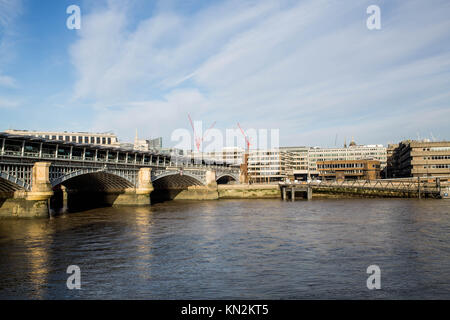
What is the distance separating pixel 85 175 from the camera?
66.1 metres

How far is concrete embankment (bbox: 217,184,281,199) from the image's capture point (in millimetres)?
100625

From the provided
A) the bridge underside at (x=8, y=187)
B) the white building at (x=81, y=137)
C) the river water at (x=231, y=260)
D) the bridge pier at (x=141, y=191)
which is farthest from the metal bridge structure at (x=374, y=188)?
the white building at (x=81, y=137)

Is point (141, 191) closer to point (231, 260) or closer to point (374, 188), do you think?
→ point (374, 188)

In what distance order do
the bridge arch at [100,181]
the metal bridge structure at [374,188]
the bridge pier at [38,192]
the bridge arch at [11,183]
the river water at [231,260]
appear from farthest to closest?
1. the metal bridge structure at [374,188]
2. the bridge arch at [100,181]
3. the bridge pier at [38,192]
4. the bridge arch at [11,183]
5. the river water at [231,260]

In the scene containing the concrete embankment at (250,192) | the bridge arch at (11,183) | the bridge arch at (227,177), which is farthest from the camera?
the bridge arch at (227,177)

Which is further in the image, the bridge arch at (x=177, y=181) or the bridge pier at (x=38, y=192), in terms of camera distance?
the bridge arch at (x=177, y=181)

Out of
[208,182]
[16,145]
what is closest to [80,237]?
[16,145]

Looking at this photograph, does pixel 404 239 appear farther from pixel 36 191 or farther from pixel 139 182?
pixel 139 182

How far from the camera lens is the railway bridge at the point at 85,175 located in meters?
49.6

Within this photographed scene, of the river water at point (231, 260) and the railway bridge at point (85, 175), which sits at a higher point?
the railway bridge at point (85, 175)

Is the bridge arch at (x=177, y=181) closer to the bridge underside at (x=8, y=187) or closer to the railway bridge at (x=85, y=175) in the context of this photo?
the railway bridge at (x=85, y=175)

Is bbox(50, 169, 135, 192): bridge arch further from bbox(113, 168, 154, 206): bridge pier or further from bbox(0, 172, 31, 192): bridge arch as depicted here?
bbox(0, 172, 31, 192): bridge arch

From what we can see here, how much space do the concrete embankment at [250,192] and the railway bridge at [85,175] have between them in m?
4.97

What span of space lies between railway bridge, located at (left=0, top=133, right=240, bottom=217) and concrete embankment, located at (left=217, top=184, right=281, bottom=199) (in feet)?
16.3
